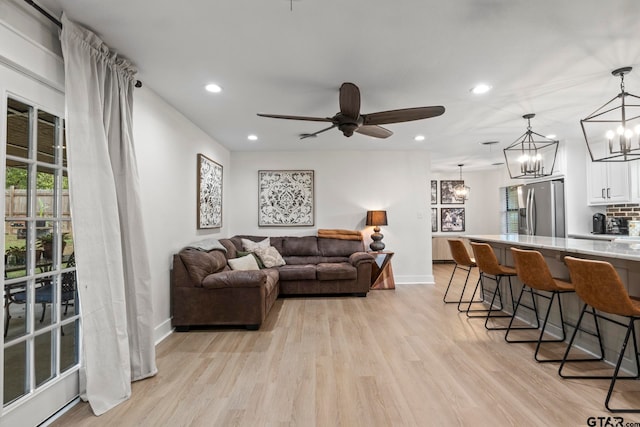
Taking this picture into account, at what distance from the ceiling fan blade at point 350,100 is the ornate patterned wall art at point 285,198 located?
3200mm

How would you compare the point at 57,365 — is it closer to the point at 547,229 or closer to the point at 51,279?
the point at 51,279

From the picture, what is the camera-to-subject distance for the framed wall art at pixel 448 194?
8719 mm

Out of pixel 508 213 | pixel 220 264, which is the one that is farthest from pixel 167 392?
pixel 508 213

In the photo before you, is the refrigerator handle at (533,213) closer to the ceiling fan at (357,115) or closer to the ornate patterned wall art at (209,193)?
the ceiling fan at (357,115)

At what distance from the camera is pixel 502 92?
3.24 metres

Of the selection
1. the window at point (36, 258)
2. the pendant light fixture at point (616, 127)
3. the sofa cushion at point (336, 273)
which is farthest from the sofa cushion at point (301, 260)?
the pendant light fixture at point (616, 127)

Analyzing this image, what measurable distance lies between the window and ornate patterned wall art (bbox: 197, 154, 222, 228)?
2160 millimetres

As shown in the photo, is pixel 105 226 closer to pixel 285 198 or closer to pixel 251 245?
pixel 251 245

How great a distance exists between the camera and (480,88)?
3.14m

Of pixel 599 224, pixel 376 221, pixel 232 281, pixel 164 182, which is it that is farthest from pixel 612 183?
pixel 164 182

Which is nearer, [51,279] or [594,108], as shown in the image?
[51,279]

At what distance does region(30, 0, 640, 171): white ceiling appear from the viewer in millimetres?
1969

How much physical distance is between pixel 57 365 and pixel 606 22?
4203 millimetres

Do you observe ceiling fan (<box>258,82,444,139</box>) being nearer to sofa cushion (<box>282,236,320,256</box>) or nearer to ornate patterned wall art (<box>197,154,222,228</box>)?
ornate patterned wall art (<box>197,154,222,228</box>)
